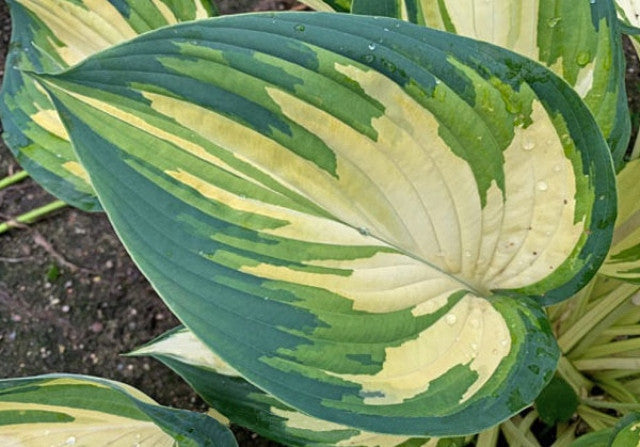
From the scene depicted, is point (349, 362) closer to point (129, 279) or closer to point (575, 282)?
point (575, 282)

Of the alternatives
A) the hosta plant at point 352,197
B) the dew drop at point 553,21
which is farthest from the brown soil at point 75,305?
the dew drop at point 553,21

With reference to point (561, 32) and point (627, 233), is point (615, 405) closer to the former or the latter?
point (627, 233)

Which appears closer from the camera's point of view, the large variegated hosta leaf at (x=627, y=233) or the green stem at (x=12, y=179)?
the large variegated hosta leaf at (x=627, y=233)

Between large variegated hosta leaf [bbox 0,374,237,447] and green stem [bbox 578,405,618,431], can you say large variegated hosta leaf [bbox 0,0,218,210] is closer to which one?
large variegated hosta leaf [bbox 0,374,237,447]

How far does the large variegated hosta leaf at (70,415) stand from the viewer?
80cm

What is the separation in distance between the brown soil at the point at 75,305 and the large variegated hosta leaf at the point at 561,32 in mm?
768

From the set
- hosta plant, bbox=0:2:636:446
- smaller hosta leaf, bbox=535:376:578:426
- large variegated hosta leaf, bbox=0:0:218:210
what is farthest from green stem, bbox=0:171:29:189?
smaller hosta leaf, bbox=535:376:578:426

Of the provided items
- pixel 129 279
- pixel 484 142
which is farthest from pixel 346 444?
pixel 129 279

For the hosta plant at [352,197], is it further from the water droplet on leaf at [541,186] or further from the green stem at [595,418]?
the green stem at [595,418]

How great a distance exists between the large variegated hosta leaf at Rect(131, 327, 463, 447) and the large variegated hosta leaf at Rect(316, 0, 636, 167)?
1.36 feet

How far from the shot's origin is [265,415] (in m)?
0.81

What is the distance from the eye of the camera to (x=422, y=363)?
554mm

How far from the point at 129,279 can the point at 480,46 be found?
91cm

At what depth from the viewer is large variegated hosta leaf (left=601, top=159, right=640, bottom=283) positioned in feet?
2.38
